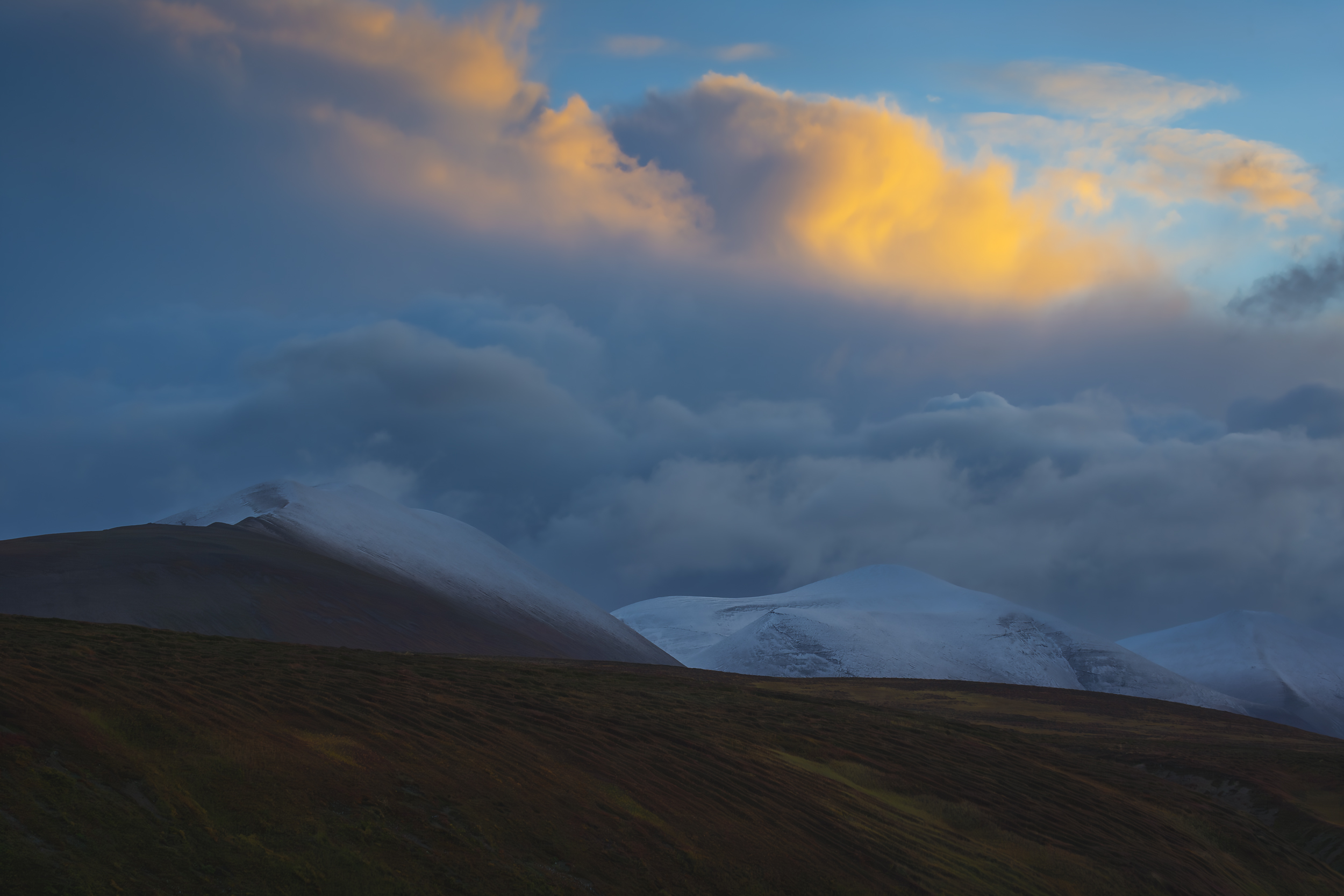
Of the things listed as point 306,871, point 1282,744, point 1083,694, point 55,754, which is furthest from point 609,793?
point 1083,694

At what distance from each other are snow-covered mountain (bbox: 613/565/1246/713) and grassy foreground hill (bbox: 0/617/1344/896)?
3705 inches

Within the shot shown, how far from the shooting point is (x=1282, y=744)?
2167 inches

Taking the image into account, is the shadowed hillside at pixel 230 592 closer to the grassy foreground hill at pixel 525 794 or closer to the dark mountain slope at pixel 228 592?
the dark mountain slope at pixel 228 592

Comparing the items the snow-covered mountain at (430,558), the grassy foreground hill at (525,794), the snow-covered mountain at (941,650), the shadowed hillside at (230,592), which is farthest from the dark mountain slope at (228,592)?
the snow-covered mountain at (941,650)

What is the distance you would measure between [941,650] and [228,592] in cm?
10291

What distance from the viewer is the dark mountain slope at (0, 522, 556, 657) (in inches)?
2339

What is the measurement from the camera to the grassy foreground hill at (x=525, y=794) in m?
12.6

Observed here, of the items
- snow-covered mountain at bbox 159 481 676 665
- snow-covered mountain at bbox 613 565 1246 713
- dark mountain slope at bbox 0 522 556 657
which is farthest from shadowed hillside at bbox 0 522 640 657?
snow-covered mountain at bbox 613 565 1246 713

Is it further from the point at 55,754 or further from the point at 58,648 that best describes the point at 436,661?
the point at 55,754

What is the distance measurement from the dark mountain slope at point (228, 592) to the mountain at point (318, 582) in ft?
0.48

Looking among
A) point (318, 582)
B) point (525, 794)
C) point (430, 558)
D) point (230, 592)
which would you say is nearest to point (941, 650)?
point (430, 558)

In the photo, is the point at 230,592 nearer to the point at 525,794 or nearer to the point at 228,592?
the point at 228,592

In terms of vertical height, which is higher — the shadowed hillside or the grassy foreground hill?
the shadowed hillside

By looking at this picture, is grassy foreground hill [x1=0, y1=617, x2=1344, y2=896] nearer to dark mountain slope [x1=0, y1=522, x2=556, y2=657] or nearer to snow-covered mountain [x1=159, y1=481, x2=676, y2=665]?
dark mountain slope [x1=0, y1=522, x2=556, y2=657]
